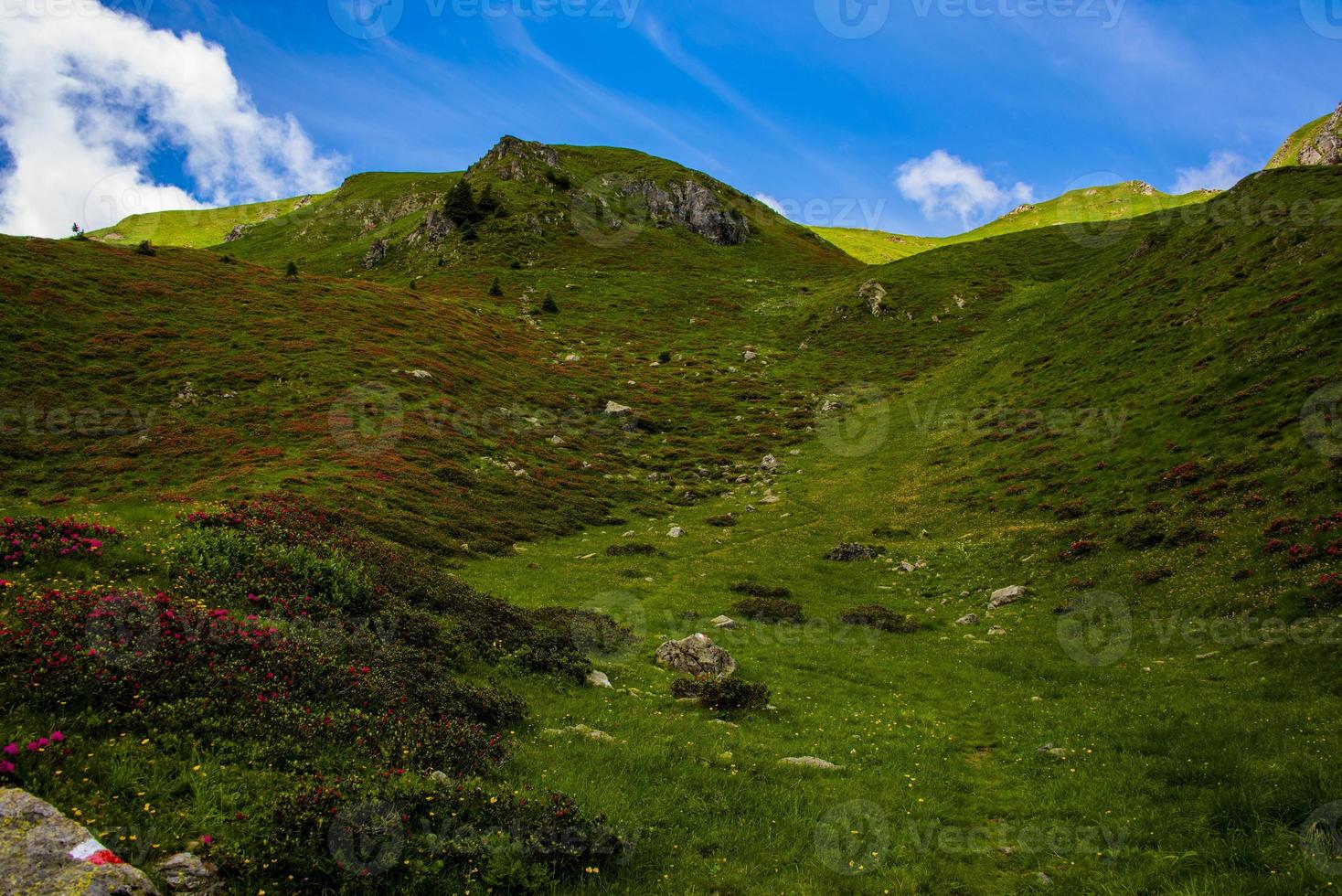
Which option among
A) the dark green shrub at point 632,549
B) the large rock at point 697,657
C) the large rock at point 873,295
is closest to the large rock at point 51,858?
the large rock at point 697,657

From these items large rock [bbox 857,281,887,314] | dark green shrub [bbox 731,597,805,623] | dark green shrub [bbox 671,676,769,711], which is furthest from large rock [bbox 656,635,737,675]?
large rock [bbox 857,281,887,314]

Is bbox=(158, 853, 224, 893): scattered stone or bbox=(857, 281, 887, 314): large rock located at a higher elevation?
bbox=(857, 281, 887, 314): large rock

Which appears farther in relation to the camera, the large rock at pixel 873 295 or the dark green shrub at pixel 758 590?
the large rock at pixel 873 295

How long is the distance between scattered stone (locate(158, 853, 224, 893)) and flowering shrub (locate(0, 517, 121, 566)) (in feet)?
30.0

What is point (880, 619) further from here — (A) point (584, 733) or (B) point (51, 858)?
(B) point (51, 858)

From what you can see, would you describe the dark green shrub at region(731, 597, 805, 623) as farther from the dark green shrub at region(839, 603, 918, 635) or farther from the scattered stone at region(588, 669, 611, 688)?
the scattered stone at region(588, 669, 611, 688)

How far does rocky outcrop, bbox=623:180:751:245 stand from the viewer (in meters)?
148

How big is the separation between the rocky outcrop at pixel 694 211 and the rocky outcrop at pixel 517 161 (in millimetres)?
21350

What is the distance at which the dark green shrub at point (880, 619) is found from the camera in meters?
23.2

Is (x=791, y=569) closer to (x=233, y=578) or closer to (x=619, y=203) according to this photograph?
(x=233, y=578)

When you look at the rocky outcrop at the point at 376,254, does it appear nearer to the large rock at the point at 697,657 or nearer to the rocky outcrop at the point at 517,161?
the rocky outcrop at the point at 517,161

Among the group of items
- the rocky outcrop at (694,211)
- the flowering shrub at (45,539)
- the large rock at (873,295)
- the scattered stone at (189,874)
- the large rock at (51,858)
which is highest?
the rocky outcrop at (694,211)

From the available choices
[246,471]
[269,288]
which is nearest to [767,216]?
[269,288]

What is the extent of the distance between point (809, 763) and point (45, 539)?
16.3 metres
